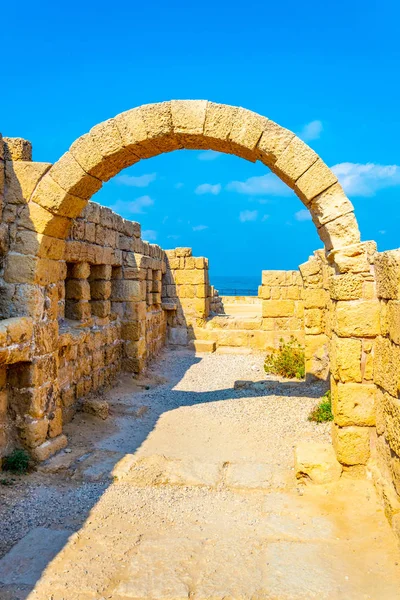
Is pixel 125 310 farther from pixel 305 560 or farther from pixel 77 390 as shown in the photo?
pixel 305 560

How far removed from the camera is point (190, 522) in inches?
154

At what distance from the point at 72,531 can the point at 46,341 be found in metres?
2.15

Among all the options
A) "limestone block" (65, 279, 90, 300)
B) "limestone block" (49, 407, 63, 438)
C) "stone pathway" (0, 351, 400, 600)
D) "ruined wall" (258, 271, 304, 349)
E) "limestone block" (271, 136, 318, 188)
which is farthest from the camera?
"ruined wall" (258, 271, 304, 349)

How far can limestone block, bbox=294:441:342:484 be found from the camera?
14.6ft

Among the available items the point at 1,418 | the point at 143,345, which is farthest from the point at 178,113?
the point at 143,345

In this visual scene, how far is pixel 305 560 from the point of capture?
3320 millimetres

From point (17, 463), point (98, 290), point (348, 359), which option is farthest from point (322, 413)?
point (98, 290)

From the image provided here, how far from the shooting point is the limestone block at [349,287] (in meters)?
4.54

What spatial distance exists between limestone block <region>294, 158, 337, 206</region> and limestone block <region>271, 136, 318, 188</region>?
1.7 inches

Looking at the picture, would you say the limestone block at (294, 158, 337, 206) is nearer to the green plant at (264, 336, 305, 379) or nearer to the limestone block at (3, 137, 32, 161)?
the limestone block at (3, 137, 32, 161)

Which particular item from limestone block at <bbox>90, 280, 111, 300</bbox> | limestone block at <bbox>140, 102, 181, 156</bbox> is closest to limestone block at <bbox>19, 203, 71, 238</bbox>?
limestone block at <bbox>140, 102, 181, 156</bbox>

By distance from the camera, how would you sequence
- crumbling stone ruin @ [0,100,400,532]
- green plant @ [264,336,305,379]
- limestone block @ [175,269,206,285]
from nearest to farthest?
1. crumbling stone ruin @ [0,100,400,532]
2. green plant @ [264,336,305,379]
3. limestone block @ [175,269,206,285]

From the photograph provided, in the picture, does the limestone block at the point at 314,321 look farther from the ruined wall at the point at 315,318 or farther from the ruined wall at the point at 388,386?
the ruined wall at the point at 388,386

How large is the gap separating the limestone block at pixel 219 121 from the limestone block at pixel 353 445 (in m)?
3.11
